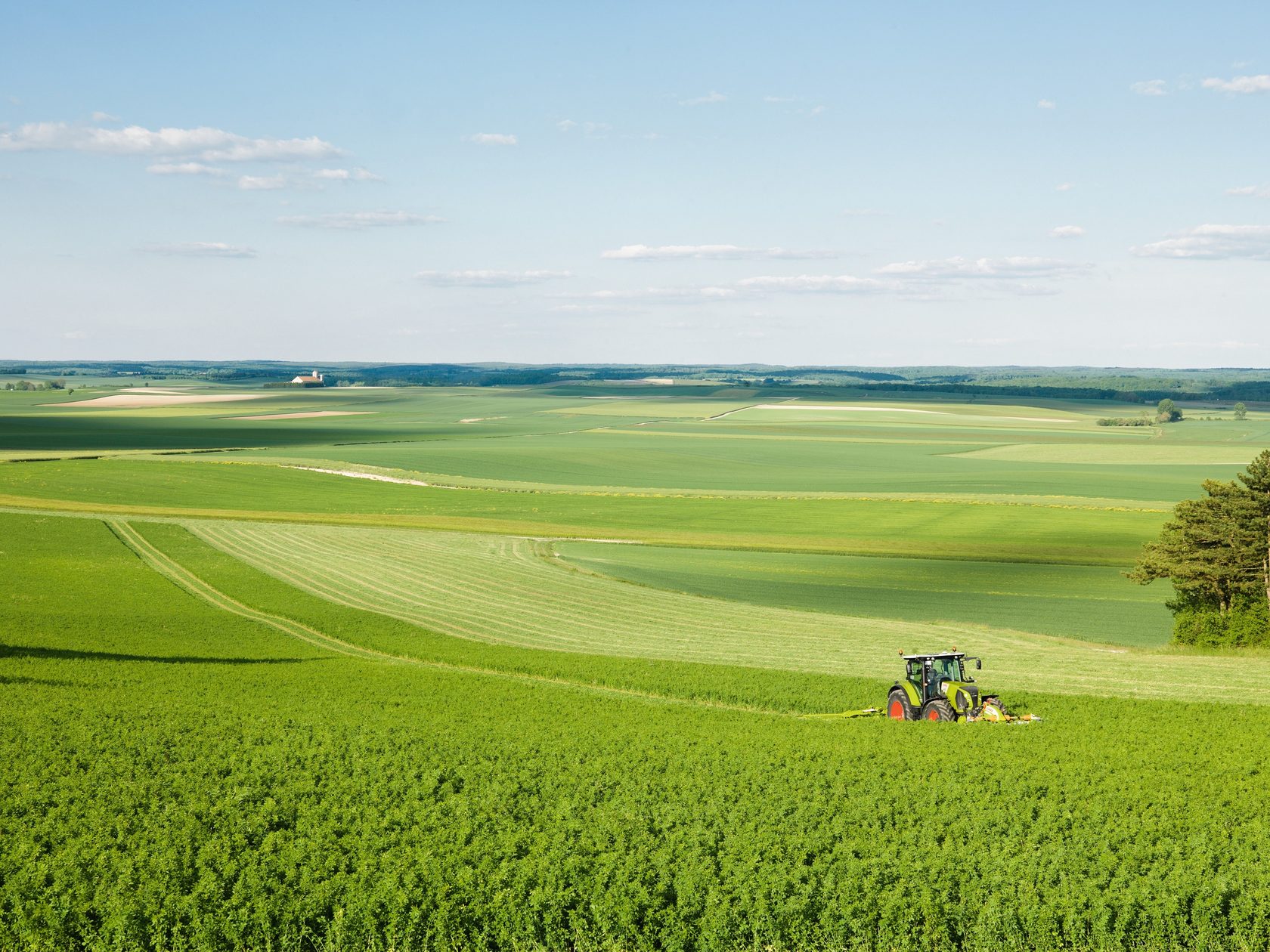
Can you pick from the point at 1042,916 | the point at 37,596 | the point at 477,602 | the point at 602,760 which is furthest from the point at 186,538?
the point at 1042,916

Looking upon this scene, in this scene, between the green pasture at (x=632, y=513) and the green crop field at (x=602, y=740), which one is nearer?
the green crop field at (x=602, y=740)

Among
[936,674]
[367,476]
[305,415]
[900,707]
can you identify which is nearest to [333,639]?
[900,707]

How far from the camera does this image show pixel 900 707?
2756cm

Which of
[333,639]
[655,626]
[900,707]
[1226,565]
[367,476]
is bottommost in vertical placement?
[333,639]

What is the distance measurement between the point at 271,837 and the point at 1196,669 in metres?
28.9

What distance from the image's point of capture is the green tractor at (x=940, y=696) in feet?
83.9

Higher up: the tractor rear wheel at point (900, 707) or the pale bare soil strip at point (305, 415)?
the pale bare soil strip at point (305, 415)

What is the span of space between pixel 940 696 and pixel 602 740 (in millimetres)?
A: 8685

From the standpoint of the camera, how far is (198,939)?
575 inches

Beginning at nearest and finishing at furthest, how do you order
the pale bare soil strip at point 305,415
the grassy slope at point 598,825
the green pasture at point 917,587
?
the grassy slope at point 598,825
the green pasture at point 917,587
the pale bare soil strip at point 305,415

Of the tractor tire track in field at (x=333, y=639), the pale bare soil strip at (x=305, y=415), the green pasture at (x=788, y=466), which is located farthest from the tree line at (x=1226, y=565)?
the pale bare soil strip at (x=305, y=415)

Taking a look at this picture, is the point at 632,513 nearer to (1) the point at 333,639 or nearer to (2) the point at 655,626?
(2) the point at 655,626


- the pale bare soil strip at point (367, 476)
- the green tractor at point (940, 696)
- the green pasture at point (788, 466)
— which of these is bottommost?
the green tractor at point (940, 696)

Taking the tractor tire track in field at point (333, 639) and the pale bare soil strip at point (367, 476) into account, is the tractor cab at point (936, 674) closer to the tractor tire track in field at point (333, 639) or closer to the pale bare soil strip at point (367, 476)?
the tractor tire track in field at point (333, 639)
